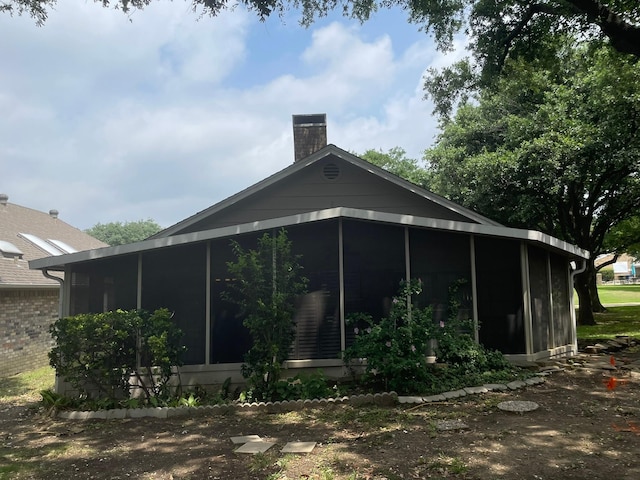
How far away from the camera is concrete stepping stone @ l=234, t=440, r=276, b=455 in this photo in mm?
4645

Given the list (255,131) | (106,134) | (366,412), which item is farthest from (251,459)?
(106,134)

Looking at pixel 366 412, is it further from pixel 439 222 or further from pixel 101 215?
pixel 101 215

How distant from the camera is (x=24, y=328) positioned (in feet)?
39.0

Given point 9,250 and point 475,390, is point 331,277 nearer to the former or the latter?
point 475,390

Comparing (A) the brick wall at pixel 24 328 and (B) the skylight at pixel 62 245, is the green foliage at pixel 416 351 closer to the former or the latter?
(A) the brick wall at pixel 24 328

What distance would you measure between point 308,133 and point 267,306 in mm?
6886

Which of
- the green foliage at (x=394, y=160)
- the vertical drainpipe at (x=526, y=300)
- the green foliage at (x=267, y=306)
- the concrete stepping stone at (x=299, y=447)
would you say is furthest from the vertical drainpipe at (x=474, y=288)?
the green foliage at (x=394, y=160)

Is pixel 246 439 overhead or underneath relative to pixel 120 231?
underneath

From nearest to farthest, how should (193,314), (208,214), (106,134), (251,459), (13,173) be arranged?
(251,459) < (193,314) < (208,214) < (106,134) < (13,173)

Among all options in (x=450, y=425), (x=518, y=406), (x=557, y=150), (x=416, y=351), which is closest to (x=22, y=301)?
(x=416, y=351)

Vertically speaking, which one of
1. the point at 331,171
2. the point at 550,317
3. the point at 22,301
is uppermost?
the point at 331,171

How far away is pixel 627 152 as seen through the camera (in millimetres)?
14461

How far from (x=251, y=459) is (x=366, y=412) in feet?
6.40

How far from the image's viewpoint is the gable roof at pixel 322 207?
1033 centimetres
